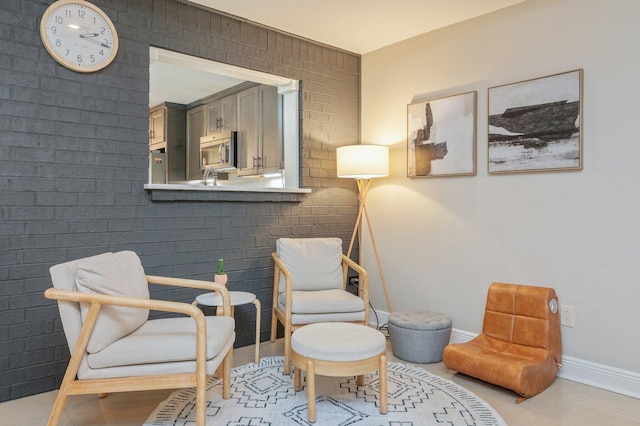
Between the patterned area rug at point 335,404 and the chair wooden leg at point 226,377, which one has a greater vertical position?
the chair wooden leg at point 226,377

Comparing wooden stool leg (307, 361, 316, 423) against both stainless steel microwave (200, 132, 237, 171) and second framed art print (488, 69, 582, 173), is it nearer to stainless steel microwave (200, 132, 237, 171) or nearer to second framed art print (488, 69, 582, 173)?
second framed art print (488, 69, 582, 173)

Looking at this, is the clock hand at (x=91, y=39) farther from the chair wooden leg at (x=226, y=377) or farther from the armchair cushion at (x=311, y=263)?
the chair wooden leg at (x=226, y=377)

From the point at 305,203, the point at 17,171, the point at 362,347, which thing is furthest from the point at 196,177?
the point at 362,347

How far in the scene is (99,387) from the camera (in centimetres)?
189

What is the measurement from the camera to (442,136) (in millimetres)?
3443

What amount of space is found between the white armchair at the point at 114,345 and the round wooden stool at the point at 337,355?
430mm

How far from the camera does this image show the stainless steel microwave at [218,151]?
4.75 m

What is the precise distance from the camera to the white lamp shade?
11.5 feet

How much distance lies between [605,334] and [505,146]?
1.33 metres

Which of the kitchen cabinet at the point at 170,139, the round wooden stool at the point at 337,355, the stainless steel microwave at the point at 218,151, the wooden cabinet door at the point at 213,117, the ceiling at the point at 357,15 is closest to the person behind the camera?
the round wooden stool at the point at 337,355

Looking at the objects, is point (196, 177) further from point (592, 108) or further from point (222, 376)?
point (592, 108)

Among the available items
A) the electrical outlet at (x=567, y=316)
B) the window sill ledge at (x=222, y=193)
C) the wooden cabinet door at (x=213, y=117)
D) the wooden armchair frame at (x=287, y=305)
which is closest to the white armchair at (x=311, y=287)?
the wooden armchair frame at (x=287, y=305)

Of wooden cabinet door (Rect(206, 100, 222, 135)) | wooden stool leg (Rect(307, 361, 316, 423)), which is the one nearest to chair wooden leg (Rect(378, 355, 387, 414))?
wooden stool leg (Rect(307, 361, 316, 423))

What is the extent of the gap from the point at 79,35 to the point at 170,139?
124 inches
